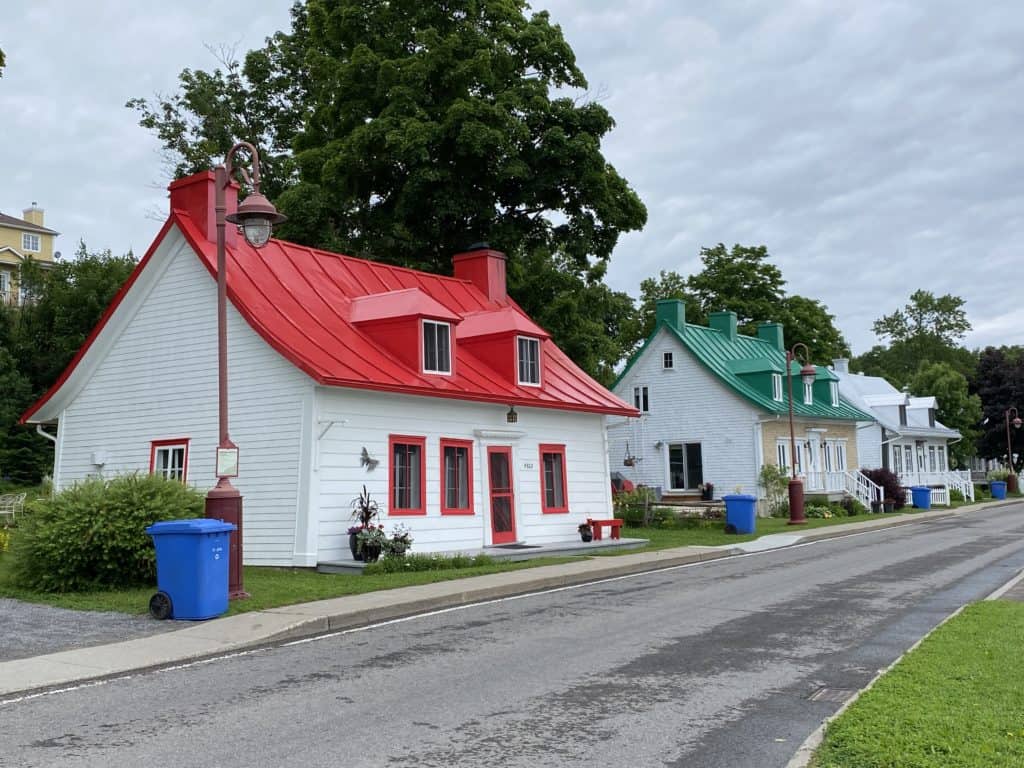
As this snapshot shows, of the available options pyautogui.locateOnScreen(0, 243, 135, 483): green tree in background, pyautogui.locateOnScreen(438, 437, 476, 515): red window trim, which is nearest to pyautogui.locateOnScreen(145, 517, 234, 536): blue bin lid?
pyautogui.locateOnScreen(438, 437, 476, 515): red window trim

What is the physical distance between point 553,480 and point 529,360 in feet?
9.29

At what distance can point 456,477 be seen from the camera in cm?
1972

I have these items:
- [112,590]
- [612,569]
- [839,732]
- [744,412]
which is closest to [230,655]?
[112,590]

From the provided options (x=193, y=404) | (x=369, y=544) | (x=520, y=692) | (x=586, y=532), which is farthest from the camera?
(x=586, y=532)

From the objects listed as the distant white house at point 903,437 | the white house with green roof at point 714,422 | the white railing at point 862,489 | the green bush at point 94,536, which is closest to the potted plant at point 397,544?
the green bush at point 94,536

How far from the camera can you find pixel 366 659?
9.28 meters

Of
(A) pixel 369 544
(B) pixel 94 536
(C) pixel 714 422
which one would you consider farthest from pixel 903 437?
(B) pixel 94 536

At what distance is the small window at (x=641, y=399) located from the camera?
41125mm

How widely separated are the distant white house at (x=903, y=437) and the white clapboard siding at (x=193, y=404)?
119 feet

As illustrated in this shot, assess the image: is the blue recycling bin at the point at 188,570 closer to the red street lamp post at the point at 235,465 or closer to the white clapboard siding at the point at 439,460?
the red street lamp post at the point at 235,465

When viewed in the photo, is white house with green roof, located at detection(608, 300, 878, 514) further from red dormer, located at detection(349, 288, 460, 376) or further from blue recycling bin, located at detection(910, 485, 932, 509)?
red dormer, located at detection(349, 288, 460, 376)

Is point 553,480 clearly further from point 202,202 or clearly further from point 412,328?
point 202,202

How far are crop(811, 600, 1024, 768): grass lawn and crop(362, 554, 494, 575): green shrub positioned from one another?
936cm

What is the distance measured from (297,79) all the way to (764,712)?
35.2 metres
